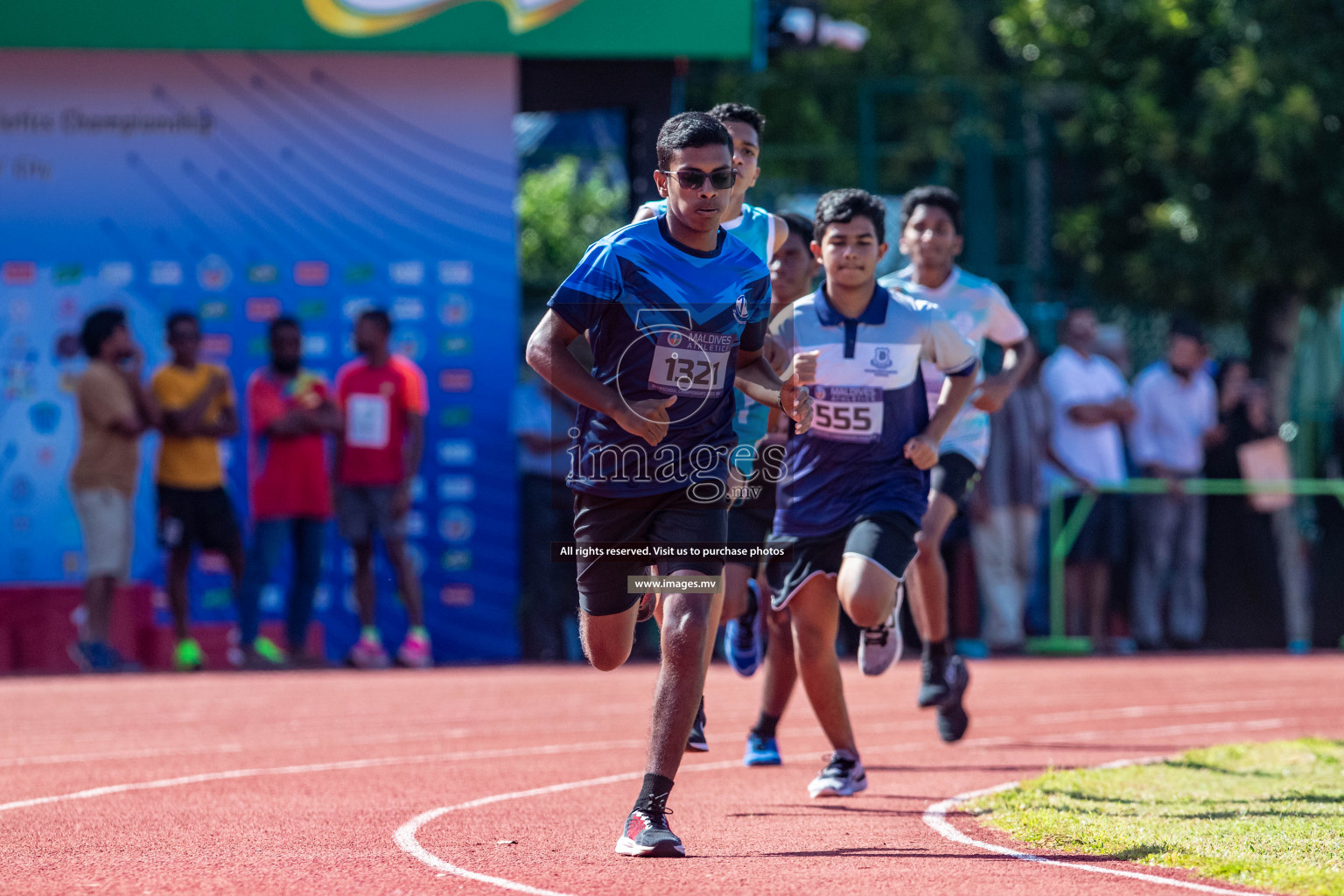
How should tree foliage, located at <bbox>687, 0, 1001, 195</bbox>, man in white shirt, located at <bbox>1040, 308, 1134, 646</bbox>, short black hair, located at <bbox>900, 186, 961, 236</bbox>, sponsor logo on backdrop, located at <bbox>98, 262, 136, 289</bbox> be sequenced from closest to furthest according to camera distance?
1. short black hair, located at <bbox>900, 186, 961, 236</bbox>
2. sponsor logo on backdrop, located at <bbox>98, 262, 136, 289</bbox>
3. man in white shirt, located at <bbox>1040, 308, 1134, 646</bbox>
4. tree foliage, located at <bbox>687, 0, 1001, 195</bbox>

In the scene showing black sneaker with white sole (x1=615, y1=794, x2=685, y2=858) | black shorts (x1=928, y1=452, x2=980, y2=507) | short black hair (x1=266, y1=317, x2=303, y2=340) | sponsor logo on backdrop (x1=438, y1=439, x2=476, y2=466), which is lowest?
black sneaker with white sole (x1=615, y1=794, x2=685, y2=858)

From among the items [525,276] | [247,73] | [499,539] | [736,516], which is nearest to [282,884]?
[736,516]

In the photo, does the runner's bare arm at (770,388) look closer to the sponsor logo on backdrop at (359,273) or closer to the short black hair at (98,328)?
the short black hair at (98,328)

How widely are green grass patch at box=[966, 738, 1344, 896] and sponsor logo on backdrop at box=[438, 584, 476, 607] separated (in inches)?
297

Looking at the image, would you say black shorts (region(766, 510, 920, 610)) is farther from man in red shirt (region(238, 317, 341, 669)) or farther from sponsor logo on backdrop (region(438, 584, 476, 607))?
sponsor logo on backdrop (region(438, 584, 476, 607))

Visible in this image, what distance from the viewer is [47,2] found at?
15.1m

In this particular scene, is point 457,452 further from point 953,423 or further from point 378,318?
point 953,423

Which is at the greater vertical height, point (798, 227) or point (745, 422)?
point (798, 227)

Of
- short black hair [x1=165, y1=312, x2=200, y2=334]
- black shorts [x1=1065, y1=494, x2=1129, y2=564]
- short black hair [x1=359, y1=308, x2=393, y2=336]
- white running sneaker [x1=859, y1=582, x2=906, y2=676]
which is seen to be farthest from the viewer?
black shorts [x1=1065, y1=494, x2=1129, y2=564]

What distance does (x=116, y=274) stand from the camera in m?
15.4

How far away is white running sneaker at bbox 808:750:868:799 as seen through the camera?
757cm

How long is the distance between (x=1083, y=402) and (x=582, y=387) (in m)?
10.4

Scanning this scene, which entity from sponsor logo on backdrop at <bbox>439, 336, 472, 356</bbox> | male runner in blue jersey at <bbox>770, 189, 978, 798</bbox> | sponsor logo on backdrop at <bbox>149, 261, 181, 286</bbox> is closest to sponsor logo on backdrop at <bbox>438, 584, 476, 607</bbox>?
sponsor logo on backdrop at <bbox>439, 336, 472, 356</bbox>

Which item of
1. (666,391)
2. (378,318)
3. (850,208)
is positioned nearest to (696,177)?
(666,391)
